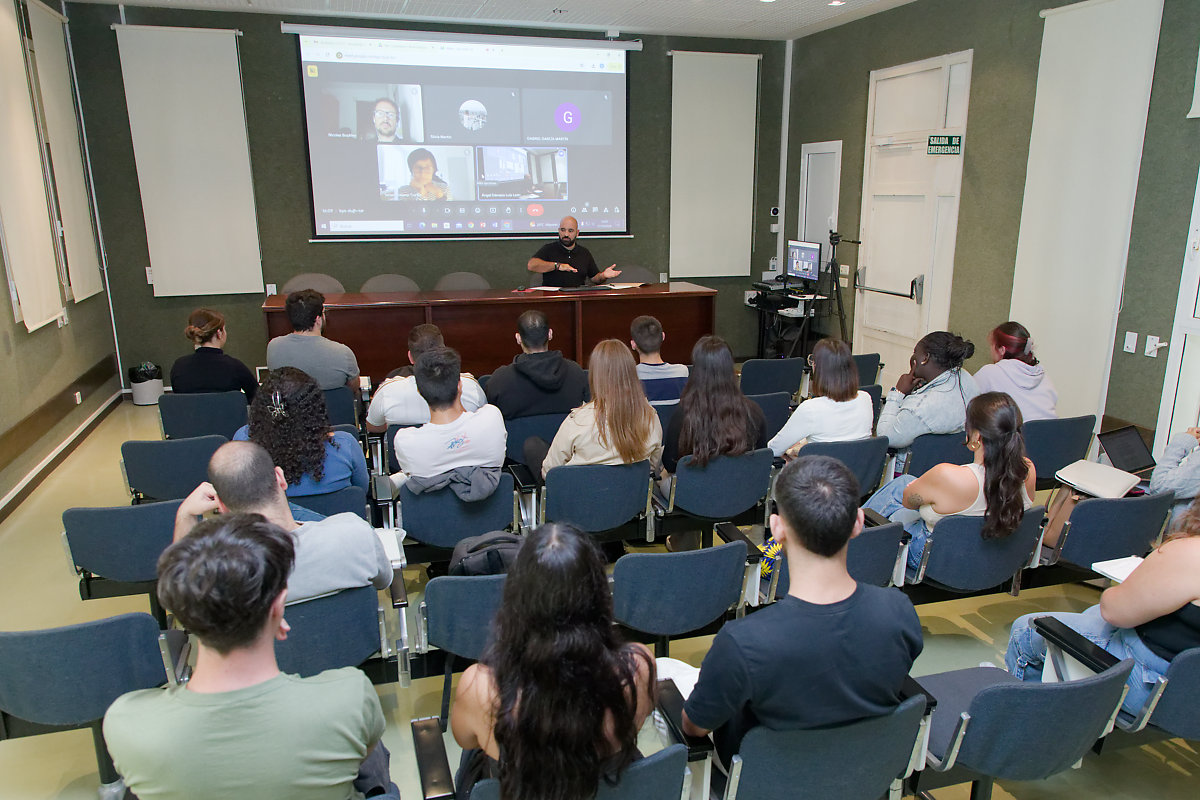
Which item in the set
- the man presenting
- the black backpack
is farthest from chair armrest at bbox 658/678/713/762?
the man presenting

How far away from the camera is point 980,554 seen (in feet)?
8.64

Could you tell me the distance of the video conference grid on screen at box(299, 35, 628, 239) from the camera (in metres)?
7.13

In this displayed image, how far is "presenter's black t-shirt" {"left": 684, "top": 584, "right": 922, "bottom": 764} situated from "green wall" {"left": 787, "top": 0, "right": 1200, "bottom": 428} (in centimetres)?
433

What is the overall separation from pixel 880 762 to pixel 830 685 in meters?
0.30

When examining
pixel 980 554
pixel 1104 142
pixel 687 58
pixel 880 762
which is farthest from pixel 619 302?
pixel 880 762

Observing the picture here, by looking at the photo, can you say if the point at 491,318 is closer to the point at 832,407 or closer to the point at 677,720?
the point at 832,407

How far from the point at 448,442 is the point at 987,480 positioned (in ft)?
6.26

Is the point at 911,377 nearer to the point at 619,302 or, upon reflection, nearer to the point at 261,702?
the point at 619,302

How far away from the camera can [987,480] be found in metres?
2.59

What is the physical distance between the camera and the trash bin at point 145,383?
686 cm

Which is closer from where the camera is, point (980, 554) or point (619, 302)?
point (980, 554)

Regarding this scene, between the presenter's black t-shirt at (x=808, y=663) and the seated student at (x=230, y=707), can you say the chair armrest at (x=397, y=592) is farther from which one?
the presenter's black t-shirt at (x=808, y=663)

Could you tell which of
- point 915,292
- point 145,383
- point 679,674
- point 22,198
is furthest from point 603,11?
point 679,674

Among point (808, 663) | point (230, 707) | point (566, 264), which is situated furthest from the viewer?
point (566, 264)
